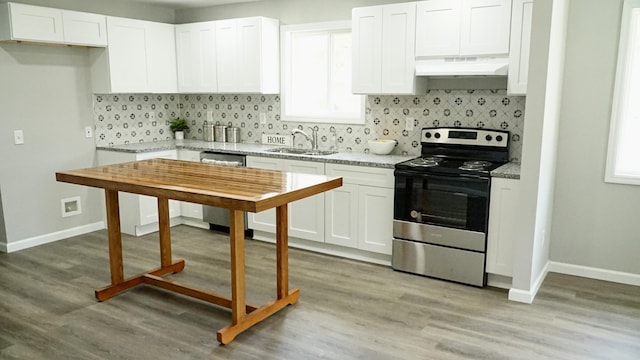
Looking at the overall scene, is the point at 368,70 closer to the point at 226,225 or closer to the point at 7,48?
the point at 226,225

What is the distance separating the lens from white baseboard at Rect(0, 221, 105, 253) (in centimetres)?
468

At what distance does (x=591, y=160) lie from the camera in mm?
4016

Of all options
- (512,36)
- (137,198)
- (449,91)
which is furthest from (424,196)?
(137,198)

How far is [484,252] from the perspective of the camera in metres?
3.81

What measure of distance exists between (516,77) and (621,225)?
1.45 m

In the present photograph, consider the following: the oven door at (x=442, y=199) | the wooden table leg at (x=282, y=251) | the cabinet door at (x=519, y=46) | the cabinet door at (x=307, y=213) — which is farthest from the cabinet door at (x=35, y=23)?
the cabinet door at (x=519, y=46)

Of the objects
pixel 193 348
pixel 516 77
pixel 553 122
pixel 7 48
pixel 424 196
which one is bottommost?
pixel 193 348

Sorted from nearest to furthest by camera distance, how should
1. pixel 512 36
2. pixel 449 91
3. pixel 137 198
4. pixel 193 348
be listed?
pixel 193 348
pixel 512 36
pixel 449 91
pixel 137 198

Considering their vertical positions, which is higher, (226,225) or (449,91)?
(449,91)

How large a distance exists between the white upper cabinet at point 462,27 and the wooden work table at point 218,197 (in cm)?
158

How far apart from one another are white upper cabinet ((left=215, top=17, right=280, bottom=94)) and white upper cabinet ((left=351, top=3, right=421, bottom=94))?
3.56 ft

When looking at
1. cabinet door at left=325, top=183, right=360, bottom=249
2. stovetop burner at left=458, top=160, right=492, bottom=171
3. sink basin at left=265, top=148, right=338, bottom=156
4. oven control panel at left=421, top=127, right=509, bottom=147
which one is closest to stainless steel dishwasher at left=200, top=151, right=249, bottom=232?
sink basin at left=265, top=148, right=338, bottom=156

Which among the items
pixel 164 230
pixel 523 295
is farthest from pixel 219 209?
pixel 523 295

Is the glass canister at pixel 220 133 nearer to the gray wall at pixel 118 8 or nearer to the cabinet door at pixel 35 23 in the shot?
the gray wall at pixel 118 8
